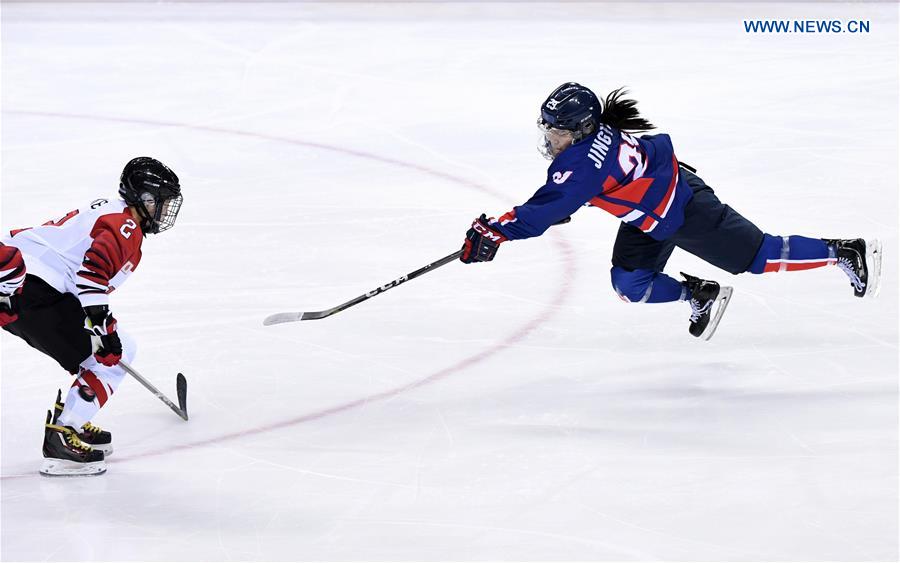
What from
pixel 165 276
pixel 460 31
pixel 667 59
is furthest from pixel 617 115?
pixel 460 31

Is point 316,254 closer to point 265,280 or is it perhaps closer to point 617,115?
point 265,280

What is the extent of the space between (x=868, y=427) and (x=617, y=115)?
1.23 m

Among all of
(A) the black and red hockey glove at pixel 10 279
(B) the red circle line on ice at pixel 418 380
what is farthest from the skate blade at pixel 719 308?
(A) the black and red hockey glove at pixel 10 279

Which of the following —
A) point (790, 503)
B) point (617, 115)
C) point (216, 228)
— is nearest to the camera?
point (790, 503)

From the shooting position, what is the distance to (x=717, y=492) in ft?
10.2

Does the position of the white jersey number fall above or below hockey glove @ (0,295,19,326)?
above

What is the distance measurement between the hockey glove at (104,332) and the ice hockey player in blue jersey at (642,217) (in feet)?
3.63

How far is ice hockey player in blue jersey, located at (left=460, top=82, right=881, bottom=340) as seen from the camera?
11.9ft

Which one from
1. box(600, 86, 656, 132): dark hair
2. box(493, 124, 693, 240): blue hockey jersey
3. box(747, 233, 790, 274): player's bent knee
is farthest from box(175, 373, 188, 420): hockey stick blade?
box(747, 233, 790, 274): player's bent knee

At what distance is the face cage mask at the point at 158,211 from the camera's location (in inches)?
128

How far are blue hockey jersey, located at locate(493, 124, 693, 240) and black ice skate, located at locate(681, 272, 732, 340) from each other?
28cm

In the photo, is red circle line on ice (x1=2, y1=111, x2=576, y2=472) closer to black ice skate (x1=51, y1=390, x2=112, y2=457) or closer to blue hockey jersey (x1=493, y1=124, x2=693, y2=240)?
black ice skate (x1=51, y1=390, x2=112, y2=457)

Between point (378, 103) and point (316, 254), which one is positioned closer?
point (316, 254)

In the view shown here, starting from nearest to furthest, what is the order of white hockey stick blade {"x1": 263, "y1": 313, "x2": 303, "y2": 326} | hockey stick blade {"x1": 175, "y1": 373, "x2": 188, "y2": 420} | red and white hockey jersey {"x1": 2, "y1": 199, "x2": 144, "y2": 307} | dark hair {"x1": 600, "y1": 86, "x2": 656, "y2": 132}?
red and white hockey jersey {"x1": 2, "y1": 199, "x2": 144, "y2": 307} < hockey stick blade {"x1": 175, "y1": 373, "x2": 188, "y2": 420} < dark hair {"x1": 600, "y1": 86, "x2": 656, "y2": 132} < white hockey stick blade {"x1": 263, "y1": 313, "x2": 303, "y2": 326}
